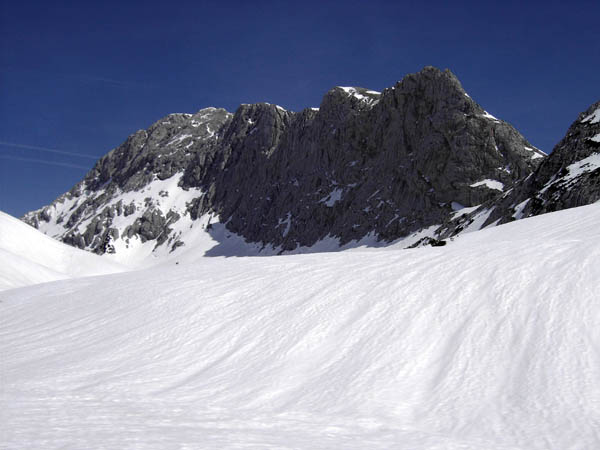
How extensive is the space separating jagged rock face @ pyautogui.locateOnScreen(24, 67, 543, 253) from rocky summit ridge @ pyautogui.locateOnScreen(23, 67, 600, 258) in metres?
0.34

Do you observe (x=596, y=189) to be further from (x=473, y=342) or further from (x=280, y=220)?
(x=280, y=220)

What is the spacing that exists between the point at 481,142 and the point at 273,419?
93722 mm

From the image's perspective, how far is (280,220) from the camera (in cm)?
14400

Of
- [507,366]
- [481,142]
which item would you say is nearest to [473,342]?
[507,366]

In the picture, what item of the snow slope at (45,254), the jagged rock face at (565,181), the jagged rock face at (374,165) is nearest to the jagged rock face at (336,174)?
the jagged rock face at (374,165)

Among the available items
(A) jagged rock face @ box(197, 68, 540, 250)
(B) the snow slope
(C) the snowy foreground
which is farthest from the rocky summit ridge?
(B) the snow slope

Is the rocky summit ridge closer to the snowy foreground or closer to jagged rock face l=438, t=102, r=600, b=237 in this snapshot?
jagged rock face l=438, t=102, r=600, b=237

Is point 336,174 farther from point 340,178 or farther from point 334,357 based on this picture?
point 334,357

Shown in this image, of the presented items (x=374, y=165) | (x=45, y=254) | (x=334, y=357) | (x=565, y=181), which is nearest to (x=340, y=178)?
(x=374, y=165)

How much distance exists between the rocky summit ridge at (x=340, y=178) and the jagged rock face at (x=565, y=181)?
0.34 metres

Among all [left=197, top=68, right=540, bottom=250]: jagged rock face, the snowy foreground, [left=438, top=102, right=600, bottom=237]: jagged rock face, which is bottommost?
the snowy foreground

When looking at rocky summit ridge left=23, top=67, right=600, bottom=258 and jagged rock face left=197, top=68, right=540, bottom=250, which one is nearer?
rocky summit ridge left=23, top=67, right=600, bottom=258

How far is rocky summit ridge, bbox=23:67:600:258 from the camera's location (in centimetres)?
8994

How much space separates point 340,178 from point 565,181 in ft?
284
